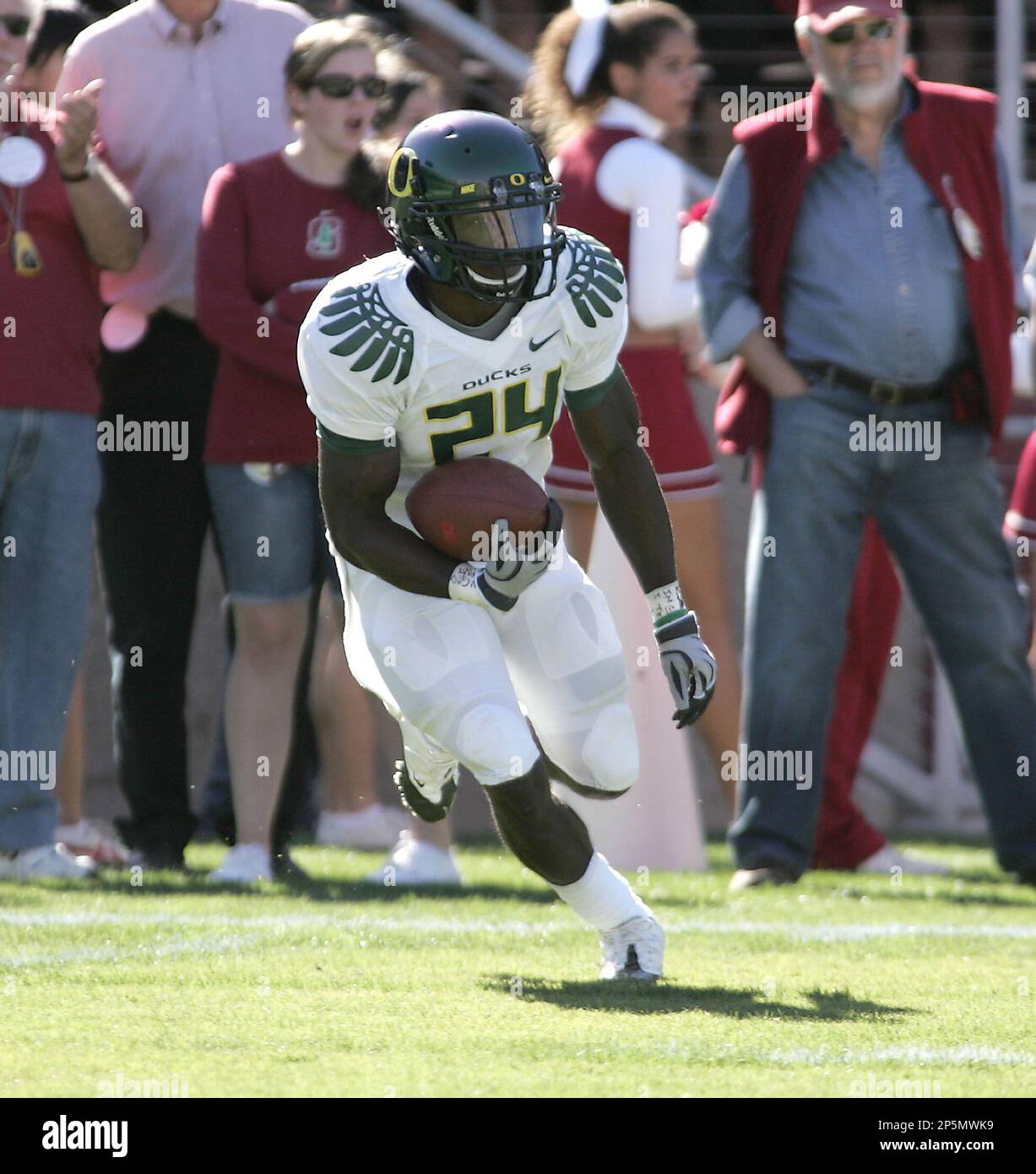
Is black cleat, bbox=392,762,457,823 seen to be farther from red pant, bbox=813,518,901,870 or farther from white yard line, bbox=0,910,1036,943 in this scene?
red pant, bbox=813,518,901,870

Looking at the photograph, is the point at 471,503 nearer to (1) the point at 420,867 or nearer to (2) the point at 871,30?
Answer: (1) the point at 420,867

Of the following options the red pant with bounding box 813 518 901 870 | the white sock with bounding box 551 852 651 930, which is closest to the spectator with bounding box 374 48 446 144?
the red pant with bounding box 813 518 901 870

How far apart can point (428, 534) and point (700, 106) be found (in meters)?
5.37

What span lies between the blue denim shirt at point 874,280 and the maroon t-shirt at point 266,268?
3.37 ft

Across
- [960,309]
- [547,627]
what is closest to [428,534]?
[547,627]

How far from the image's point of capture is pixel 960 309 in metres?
6.42

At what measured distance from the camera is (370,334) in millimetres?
4605

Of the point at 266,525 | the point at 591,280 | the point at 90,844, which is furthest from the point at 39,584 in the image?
the point at 591,280

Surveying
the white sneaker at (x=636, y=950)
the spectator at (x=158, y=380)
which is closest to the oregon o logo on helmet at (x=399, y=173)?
the white sneaker at (x=636, y=950)

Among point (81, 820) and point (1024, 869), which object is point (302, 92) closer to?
point (81, 820)

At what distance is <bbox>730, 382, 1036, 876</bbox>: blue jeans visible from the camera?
6.42 meters

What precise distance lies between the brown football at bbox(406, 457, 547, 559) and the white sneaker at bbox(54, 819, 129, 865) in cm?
222

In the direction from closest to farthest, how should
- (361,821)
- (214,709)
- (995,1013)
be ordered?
1. (995,1013)
2. (361,821)
3. (214,709)

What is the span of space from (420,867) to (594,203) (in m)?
1.87
